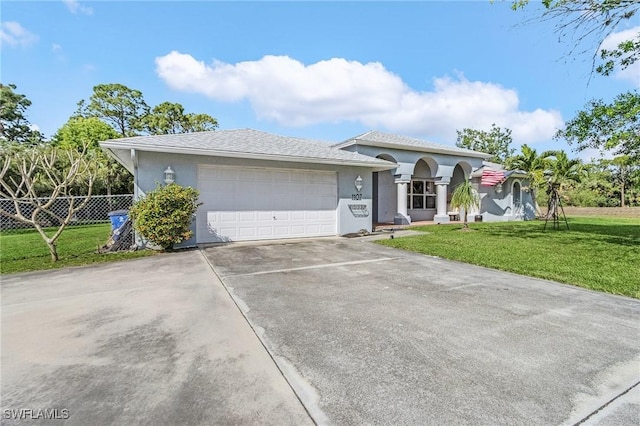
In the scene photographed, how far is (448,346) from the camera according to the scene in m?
2.93

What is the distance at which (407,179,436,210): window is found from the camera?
1819 cm

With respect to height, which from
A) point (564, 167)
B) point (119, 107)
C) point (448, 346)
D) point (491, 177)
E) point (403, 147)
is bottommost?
point (448, 346)

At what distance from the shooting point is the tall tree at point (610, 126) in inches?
318

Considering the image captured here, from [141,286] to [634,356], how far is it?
6.47 m

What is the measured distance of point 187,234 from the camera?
8438 millimetres

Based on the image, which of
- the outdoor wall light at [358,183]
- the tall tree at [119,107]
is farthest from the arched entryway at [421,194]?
the tall tree at [119,107]

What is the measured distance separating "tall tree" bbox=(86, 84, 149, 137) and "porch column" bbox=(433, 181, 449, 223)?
2853 cm

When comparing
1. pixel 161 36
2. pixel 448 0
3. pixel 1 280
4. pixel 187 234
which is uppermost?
pixel 448 0

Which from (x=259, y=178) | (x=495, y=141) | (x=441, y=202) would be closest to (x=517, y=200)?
(x=441, y=202)

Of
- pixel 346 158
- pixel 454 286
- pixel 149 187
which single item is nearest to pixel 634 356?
pixel 454 286

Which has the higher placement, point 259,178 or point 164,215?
point 259,178

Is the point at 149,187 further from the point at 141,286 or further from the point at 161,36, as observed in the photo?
the point at 161,36

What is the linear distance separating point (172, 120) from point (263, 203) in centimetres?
2520

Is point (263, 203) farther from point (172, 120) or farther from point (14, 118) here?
point (14, 118)
